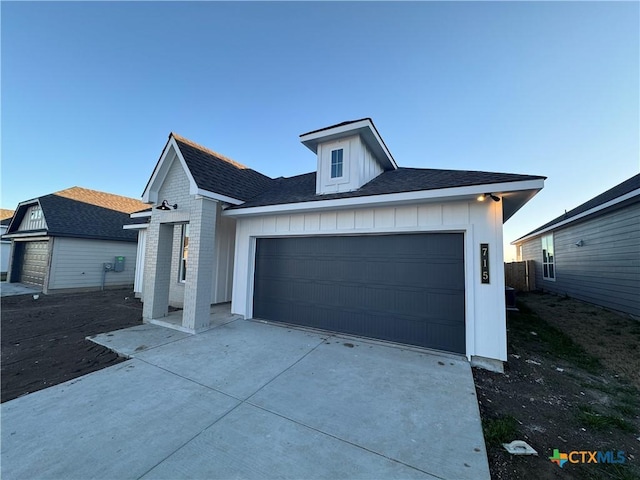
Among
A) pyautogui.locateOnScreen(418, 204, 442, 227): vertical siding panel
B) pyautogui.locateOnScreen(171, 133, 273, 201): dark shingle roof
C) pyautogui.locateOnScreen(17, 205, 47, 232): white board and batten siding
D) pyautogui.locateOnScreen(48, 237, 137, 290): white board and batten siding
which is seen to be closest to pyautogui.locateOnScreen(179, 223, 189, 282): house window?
pyautogui.locateOnScreen(171, 133, 273, 201): dark shingle roof

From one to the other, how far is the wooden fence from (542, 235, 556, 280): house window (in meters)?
0.80

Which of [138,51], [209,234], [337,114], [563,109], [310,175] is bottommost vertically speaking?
[209,234]

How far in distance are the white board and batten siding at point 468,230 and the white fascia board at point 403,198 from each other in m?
0.28

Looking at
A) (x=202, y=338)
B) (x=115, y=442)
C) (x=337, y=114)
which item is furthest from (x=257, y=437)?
(x=337, y=114)

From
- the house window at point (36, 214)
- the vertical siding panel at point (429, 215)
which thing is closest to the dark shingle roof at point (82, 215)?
the house window at point (36, 214)

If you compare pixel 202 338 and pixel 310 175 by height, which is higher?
pixel 310 175

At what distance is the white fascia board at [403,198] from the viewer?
162 inches

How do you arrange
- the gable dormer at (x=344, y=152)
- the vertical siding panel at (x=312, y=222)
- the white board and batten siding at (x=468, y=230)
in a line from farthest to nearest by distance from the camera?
1. the gable dormer at (x=344, y=152)
2. the vertical siding panel at (x=312, y=222)
3. the white board and batten siding at (x=468, y=230)

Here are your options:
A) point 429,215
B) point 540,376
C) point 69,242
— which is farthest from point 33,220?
point 540,376

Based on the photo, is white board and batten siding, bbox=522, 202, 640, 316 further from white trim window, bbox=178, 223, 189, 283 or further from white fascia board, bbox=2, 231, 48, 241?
white fascia board, bbox=2, 231, 48, 241

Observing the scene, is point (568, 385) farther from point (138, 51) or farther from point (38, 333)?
point (138, 51)

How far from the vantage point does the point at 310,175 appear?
933cm

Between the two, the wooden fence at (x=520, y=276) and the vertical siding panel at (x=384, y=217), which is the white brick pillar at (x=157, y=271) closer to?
the vertical siding panel at (x=384, y=217)

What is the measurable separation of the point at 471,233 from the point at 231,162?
26.2ft
